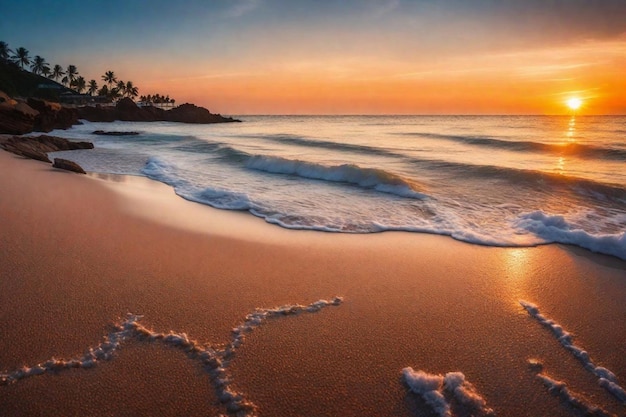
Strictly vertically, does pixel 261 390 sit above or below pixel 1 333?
below

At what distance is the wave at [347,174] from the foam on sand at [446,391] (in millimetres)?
6557

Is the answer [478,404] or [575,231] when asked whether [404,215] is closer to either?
[575,231]

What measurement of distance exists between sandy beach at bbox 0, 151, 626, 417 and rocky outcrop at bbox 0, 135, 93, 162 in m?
7.73

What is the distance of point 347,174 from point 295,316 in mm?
8159

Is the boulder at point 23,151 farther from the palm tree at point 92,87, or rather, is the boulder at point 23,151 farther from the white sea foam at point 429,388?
the palm tree at point 92,87

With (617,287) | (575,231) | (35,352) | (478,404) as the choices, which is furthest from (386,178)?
(35,352)

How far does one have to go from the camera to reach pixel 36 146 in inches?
550

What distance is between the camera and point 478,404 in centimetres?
228

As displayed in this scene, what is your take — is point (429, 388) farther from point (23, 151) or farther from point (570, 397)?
point (23, 151)

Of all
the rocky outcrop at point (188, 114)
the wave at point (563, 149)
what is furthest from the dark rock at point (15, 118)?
the rocky outcrop at point (188, 114)

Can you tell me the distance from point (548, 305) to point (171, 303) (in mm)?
3782

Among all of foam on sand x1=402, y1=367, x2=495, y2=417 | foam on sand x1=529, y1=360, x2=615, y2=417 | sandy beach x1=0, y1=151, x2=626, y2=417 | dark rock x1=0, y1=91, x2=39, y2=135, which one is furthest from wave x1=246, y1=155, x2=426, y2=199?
dark rock x1=0, y1=91, x2=39, y2=135

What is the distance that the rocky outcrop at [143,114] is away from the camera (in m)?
63.0

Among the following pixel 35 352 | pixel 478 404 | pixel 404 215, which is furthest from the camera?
pixel 404 215
